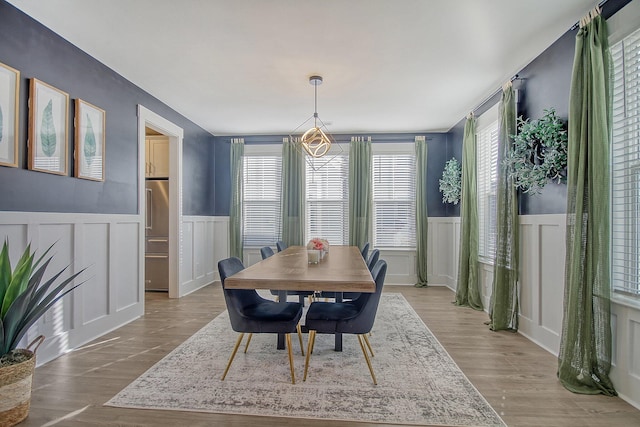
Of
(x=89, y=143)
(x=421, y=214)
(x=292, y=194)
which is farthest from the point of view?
(x=292, y=194)

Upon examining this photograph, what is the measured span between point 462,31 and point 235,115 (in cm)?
333

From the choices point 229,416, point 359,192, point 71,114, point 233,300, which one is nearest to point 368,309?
point 233,300

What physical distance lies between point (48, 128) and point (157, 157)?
272cm

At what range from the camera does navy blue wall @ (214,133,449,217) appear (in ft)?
20.2

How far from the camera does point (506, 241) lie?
3.67 metres

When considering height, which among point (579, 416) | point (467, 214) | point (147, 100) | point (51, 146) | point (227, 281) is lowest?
point (579, 416)

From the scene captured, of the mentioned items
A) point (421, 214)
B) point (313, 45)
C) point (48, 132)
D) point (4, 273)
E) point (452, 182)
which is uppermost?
point (313, 45)

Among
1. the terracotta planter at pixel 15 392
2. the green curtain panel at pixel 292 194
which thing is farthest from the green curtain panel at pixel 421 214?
the terracotta planter at pixel 15 392

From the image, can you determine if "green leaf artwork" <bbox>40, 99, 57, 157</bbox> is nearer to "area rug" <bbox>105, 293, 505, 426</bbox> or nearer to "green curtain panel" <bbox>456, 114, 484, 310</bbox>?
"area rug" <bbox>105, 293, 505, 426</bbox>

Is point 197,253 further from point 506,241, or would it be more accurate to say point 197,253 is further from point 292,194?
point 506,241

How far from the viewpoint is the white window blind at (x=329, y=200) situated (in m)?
6.24

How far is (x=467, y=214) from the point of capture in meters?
4.71

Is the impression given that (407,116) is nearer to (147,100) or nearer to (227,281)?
(147,100)

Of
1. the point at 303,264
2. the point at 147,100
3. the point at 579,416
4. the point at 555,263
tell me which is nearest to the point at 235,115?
the point at 147,100
